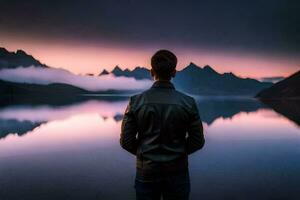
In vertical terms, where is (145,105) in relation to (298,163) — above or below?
above

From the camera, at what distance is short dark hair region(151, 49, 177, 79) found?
257 centimetres

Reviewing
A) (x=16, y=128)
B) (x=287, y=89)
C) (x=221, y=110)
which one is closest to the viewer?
(x=16, y=128)

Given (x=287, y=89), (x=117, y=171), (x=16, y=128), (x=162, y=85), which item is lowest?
(x=16, y=128)

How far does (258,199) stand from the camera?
18.5 ft

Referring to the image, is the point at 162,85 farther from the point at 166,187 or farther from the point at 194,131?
the point at 166,187

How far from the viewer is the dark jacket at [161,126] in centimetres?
250

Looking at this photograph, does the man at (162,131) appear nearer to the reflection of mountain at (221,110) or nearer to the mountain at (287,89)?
the reflection of mountain at (221,110)

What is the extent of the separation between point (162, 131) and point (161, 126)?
0.04 metres

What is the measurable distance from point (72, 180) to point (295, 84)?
162155 mm

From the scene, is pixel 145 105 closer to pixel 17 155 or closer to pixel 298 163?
pixel 298 163

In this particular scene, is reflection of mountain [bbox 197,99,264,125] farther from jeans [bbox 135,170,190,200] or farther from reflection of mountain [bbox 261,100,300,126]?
jeans [bbox 135,170,190,200]

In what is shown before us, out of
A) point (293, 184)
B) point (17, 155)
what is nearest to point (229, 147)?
point (293, 184)

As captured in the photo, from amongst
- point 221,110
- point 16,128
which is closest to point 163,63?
point 16,128

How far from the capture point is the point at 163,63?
257 cm
